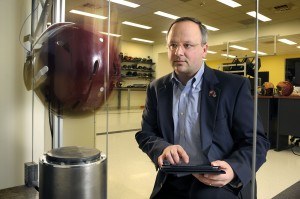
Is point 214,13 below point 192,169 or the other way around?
the other way around

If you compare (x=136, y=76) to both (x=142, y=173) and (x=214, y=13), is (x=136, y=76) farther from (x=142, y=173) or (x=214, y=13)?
(x=142, y=173)

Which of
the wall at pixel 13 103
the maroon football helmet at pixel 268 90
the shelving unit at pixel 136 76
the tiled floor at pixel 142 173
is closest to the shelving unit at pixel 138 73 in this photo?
the shelving unit at pixel 136 76

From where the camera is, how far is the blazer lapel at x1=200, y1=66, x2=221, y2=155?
96cm

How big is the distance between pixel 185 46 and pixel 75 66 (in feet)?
1.30

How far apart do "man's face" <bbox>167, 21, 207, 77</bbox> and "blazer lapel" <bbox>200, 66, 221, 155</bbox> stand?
91 millimetres

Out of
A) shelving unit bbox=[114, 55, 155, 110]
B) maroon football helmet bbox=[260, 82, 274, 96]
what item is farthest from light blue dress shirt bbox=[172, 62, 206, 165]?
shelving unit bbox=[114, 55, 155, 110]

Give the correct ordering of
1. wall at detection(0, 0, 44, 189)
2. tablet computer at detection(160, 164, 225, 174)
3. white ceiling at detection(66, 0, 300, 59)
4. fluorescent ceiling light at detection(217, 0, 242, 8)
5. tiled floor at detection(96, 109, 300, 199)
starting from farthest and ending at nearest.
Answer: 1. white ceiling at detection(66, 0, 300, 59)
2. fluorescent ceiling light at detection(217, 0, 242, 8)
3. tiled floor at detection(96, 109, 300, 199)
4. wall at detection(0, 0, 44, 189)
5. tablet computer at detection(160, 164, 225, 174)

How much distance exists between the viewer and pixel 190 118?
1.02 metres

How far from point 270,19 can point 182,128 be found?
768cm

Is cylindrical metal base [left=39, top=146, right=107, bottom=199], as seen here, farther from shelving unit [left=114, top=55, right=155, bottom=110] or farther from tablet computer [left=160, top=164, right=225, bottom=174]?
shelving unit [left=114, top=55, right=155, bottom=110]

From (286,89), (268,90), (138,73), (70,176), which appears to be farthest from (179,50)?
(138,73)

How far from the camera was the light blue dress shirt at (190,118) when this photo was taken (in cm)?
100

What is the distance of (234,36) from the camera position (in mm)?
9125

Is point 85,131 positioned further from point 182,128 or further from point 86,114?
point 182,128
